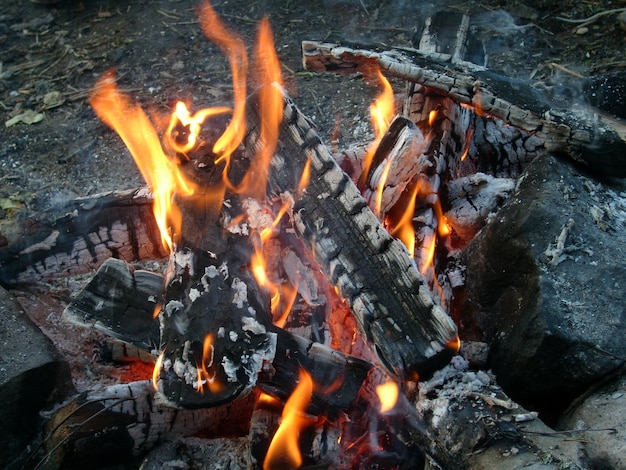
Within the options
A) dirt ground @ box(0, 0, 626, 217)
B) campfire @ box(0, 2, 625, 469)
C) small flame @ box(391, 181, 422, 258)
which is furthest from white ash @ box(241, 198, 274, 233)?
dirt ground @ box(0, 0, 626, 217)

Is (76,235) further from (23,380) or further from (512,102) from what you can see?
(512,102)

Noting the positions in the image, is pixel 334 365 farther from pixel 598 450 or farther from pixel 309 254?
pixel 598 450

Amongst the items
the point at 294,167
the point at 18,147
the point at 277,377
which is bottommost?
the point at 18,147

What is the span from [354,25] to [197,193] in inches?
127

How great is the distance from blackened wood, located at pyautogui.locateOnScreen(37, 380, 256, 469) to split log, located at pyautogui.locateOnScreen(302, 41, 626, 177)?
1675 millimetres

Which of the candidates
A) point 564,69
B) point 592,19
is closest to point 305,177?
point 564,69

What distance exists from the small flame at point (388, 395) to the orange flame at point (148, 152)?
1111mm

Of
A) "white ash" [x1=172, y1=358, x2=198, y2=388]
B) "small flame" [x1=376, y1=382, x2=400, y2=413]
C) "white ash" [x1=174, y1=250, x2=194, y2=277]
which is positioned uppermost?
"white ash" [x1=174, y1=250, x2=194, y2=277]

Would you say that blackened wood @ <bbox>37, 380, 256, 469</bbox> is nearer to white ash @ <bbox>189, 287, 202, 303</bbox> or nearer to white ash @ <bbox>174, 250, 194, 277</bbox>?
white ash @ <bbox>189, 287, 202, 303</bbox>

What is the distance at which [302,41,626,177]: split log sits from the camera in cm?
262

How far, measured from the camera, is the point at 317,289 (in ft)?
9.29

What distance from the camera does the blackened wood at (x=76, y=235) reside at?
3.17m

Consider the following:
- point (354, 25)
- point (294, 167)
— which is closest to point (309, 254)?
point (294, 167)

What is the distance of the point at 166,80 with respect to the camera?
200 inches
